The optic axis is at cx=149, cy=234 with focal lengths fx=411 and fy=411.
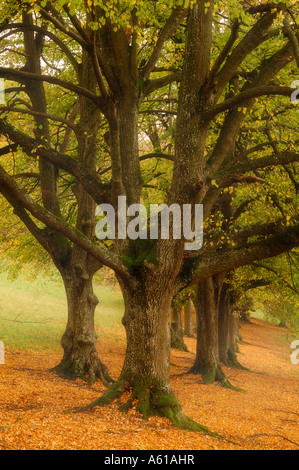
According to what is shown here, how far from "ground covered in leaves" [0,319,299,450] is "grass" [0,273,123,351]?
116 inches

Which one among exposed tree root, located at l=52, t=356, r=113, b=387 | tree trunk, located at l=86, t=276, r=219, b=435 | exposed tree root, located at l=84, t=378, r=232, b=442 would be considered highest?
tree trunk, located at l=86, t=276, r=219, b=435

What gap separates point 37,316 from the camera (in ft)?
91.6

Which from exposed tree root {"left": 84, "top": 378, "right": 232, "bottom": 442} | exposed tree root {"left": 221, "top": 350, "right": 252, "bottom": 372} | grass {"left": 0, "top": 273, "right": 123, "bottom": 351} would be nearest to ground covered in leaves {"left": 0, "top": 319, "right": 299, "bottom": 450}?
exposed tree root {"left": 84, "top": 378, "right": 232, "bottom": 442}

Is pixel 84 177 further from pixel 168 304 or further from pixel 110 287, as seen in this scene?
pixel 110 287

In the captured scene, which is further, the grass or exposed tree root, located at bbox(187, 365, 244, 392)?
the grass

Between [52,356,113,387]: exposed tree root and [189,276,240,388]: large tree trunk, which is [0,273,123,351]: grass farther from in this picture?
[189,276,240,388]: large tree trunk

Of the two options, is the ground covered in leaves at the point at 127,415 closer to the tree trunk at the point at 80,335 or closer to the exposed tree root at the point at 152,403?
the exposed tree root at the point at 152,403

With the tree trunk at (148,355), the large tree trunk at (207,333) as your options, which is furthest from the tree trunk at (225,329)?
the tree trunk at (148,355)

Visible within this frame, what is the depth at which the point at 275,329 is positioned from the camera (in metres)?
54.7

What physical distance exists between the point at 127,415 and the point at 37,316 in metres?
21.5

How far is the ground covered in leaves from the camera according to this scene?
6.50m

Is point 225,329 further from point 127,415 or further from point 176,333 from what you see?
point 127,415

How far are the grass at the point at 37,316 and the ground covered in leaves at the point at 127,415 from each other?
2943 millimetres

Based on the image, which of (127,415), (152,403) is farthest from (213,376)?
(127,415)
